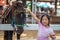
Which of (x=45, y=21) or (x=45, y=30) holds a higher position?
(x=45, y=21)

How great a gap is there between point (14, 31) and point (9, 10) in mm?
510

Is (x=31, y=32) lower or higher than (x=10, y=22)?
lower

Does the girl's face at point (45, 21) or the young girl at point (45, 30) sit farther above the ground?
the girl's face at point (45, 21)

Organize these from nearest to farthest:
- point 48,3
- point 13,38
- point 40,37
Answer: point 40,37 → point 13,38 → point 48,3

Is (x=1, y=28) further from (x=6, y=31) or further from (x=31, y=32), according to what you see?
(x=31, y=32)

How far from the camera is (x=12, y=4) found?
500cm

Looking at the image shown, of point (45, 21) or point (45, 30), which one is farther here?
point (45, 21)

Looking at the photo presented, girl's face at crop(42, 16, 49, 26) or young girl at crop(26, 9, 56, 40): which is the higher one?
girl's face at crop(42, 16, 49, 26)

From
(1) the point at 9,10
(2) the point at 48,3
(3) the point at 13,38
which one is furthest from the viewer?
(2) the point at 48,3

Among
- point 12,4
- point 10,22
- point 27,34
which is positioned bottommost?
point 27,34

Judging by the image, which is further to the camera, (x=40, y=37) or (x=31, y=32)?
(x=31, y=32)

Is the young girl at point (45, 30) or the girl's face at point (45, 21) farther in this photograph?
the girl's face at point (45, 21)

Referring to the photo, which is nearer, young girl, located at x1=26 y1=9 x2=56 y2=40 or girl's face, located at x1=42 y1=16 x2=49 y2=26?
young girl, located at x1=26 y1=9 x2=56 y2=40

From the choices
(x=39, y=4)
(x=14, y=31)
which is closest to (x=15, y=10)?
(x=14, y=31)
